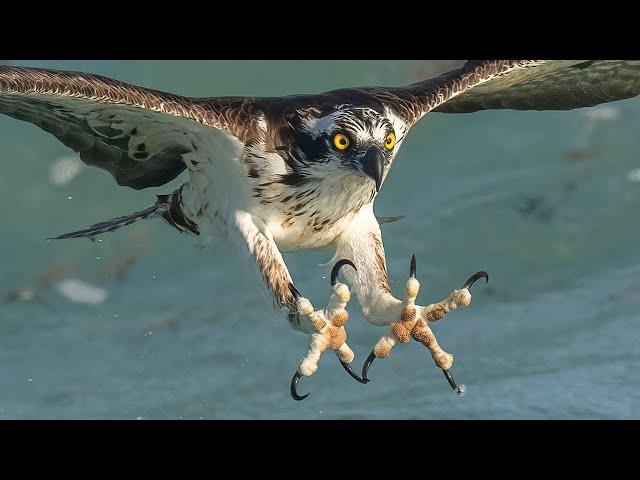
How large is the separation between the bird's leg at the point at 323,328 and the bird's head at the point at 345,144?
2.33 ft

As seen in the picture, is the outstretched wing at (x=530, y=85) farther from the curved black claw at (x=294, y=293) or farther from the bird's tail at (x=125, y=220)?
the bird's tail at (x=125, y=220)

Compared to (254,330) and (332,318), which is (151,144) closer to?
(332,318)

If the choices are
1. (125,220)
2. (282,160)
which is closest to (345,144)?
(282,160)

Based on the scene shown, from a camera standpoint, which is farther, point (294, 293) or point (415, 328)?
point (415, 328)

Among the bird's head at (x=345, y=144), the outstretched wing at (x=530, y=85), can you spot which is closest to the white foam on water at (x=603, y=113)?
the outstretched wing at (x=530, y=85)

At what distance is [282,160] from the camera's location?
7758 millimetres

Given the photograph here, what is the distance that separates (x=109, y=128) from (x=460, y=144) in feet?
25.0

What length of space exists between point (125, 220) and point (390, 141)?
2882 mm

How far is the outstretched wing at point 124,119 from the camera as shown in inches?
284

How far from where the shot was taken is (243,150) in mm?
7793

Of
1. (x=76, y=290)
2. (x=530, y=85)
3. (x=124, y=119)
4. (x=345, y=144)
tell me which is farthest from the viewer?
(x=76, y=290)

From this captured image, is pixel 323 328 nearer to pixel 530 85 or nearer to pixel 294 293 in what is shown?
pixel 294 293

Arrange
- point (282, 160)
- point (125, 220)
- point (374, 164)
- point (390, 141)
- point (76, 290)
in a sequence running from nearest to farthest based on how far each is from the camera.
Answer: point (374, 164), point (390, 141), point (282, 160), point (125, 220), point (76, 290)

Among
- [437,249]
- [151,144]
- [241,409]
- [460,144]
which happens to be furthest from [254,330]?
[151,144]
